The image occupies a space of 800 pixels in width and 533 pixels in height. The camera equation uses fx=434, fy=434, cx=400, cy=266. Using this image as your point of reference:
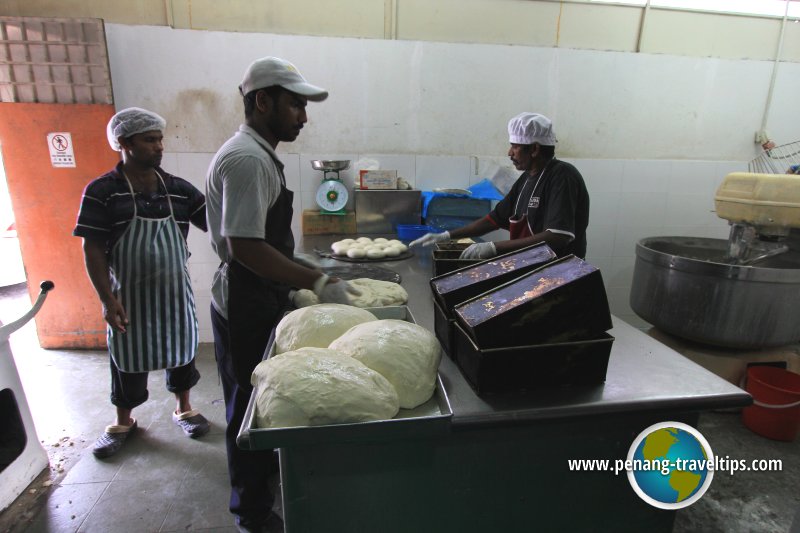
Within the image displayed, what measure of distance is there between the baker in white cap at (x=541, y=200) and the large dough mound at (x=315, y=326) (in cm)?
84

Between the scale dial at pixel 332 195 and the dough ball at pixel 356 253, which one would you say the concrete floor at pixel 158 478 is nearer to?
the dough ball at pixel 356 253

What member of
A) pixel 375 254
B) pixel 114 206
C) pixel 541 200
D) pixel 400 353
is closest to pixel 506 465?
pixel 400 353

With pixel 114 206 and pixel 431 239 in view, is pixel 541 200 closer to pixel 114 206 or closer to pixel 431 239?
pixel 431 239

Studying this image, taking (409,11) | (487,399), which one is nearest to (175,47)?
(409,11)

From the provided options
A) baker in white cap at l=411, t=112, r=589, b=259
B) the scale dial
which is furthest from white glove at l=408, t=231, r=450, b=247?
the scale dial

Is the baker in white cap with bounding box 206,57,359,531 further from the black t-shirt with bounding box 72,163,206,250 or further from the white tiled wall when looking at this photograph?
the white tiled wall

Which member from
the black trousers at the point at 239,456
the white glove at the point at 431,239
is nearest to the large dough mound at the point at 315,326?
the black trousers at the point at 239,456

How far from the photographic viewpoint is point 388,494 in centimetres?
105

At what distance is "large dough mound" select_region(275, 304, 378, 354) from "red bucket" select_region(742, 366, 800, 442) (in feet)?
8.33

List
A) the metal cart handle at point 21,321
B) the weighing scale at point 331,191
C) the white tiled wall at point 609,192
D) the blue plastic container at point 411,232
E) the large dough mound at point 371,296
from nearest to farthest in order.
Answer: the large dough mound at point 371,296
the metal cart handle at point 21,321
the blue plastic container at point 411,232
the weighing scale at point 331,191
the white tiled wall at point 609,192

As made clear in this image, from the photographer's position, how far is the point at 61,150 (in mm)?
3119

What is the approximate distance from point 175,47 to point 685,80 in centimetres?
395

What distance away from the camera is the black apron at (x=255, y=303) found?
1.51 meters

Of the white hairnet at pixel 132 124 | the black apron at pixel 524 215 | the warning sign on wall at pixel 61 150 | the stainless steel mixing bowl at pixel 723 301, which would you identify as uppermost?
the white hairnet at pixel 132 124
